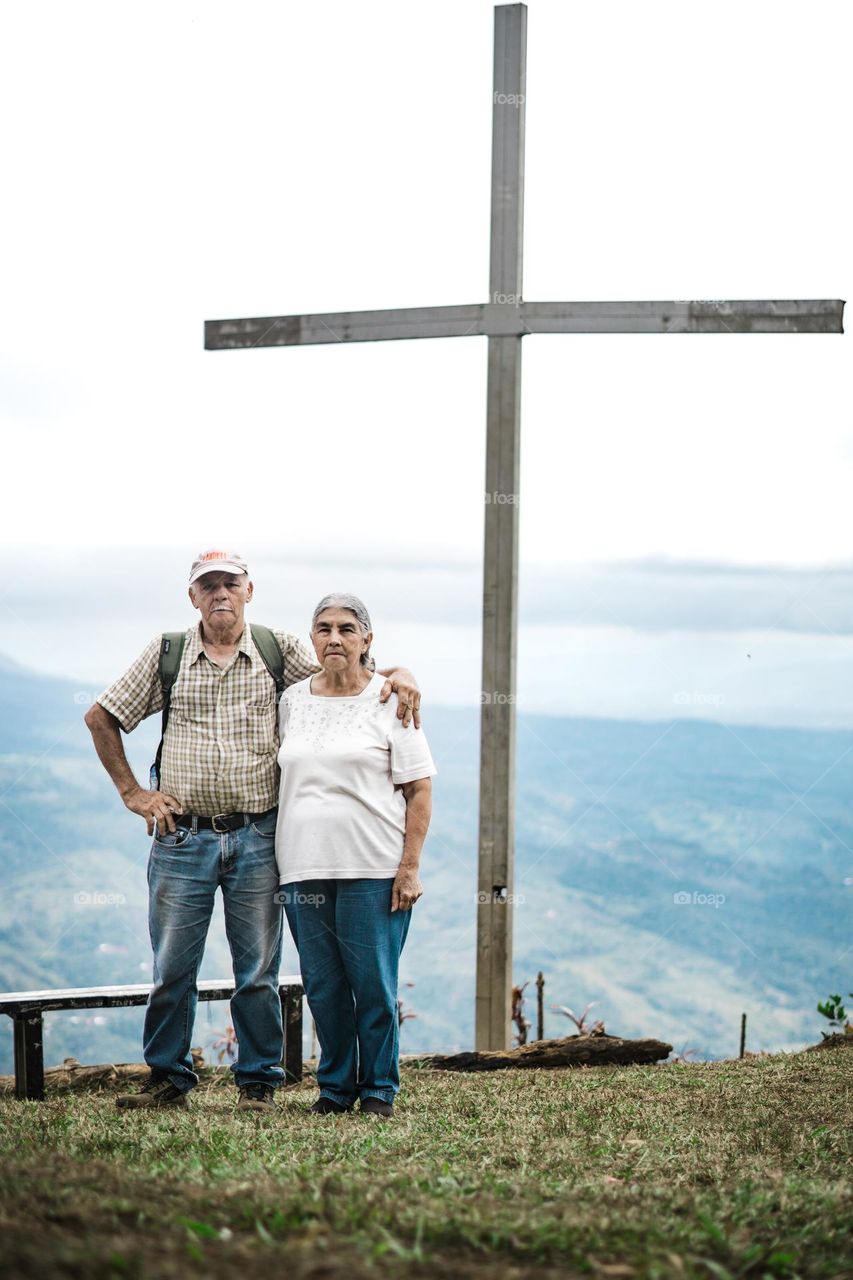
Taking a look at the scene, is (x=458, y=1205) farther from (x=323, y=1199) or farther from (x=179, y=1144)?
(x=179, y=1144)

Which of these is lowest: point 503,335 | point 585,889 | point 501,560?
point 585,889

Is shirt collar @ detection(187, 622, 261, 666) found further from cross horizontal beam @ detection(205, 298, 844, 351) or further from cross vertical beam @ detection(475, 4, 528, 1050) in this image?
cross horizontal beam @ detection(205, 298, 844, 351)

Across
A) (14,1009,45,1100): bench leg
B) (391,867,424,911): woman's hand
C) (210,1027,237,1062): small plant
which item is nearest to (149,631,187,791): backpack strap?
(391,867,424,911): woman's hand

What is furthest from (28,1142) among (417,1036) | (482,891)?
(417,1036)

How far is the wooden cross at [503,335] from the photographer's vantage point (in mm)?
5305

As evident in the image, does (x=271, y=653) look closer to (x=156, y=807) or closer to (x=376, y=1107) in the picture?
(x=156, y=807)

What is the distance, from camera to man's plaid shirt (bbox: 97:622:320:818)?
4.23 m

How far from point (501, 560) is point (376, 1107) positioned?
220cm

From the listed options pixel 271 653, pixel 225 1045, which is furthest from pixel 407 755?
pixel 225 1045

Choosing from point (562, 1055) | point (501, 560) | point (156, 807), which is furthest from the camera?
point (562, 1055)

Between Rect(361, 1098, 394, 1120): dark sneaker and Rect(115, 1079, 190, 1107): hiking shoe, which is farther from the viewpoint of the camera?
Rect(115, 1079, 190, 1107): hiking shoe

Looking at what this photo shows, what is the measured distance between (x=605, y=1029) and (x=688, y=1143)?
2497mm

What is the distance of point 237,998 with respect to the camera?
169 inches

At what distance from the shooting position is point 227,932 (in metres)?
4.33
